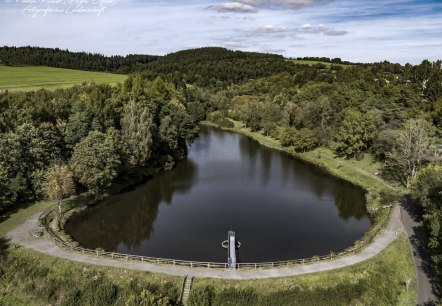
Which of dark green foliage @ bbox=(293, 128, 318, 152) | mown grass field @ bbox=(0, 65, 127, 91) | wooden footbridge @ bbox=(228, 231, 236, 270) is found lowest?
wooden footbridge @ bbox=(228, 231, 236, 270)

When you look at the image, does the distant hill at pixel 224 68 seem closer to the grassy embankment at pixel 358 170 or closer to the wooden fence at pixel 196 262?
the grassy embankment at pixel 358 170

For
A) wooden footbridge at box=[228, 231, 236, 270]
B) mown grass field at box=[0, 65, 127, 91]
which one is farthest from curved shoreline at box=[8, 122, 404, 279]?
mown grass field at box=[0, 65, 127, 91]

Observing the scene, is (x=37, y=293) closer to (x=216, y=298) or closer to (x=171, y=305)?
(x=171, y=305)

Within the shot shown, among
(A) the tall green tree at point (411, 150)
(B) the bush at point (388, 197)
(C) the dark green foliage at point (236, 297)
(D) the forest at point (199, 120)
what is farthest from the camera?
(A) the tall green tree at point (411, 150)

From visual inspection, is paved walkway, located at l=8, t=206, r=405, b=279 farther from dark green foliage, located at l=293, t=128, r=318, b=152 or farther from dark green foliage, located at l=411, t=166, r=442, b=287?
dark green foliage, located at l=293, t=128, r=318, b=152

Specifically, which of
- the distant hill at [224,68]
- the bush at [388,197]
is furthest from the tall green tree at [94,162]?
the distant hill at [224,68]

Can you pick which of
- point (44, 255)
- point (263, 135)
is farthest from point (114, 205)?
point (263, 135)
